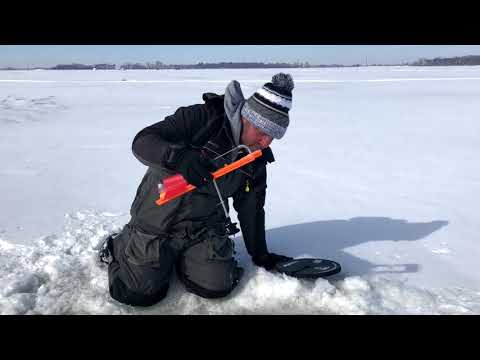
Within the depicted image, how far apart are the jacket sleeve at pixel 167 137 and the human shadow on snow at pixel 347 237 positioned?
1137 millimetres

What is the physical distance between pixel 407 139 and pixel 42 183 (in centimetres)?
526

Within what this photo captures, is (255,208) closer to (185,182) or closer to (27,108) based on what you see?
(185,182)

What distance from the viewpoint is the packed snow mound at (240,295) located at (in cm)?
218

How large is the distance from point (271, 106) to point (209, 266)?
0.91 m

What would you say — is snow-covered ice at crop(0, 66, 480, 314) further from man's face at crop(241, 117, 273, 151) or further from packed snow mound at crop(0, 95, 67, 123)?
man's face at crop(241, 117, 273, 151)

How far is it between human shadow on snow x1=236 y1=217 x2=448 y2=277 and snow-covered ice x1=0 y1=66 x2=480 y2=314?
0.01 metres

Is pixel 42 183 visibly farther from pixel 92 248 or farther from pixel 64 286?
pixel 64 286

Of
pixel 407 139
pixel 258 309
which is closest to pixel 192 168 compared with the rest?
pixel 258 309

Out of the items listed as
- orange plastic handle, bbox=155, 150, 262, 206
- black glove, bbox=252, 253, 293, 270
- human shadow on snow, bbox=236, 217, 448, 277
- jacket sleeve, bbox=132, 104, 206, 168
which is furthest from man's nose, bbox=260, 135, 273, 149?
human shadow on snow, bbox=236, 217, 448, 277

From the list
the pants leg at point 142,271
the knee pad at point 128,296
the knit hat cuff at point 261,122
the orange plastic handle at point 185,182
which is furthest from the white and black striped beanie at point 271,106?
the knee pad at point 128,296

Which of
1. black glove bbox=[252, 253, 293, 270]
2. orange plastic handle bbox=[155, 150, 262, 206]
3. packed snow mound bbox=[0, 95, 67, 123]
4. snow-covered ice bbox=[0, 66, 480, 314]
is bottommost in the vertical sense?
snow-covered ice bbox=[0, 66, 480, 314]

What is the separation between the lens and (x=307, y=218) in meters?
3.52

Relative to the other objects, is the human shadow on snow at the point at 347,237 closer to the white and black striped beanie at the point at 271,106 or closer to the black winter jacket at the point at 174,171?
the black winter jacket at the point at 174,171

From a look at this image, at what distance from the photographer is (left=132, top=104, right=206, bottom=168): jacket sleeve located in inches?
81.0
